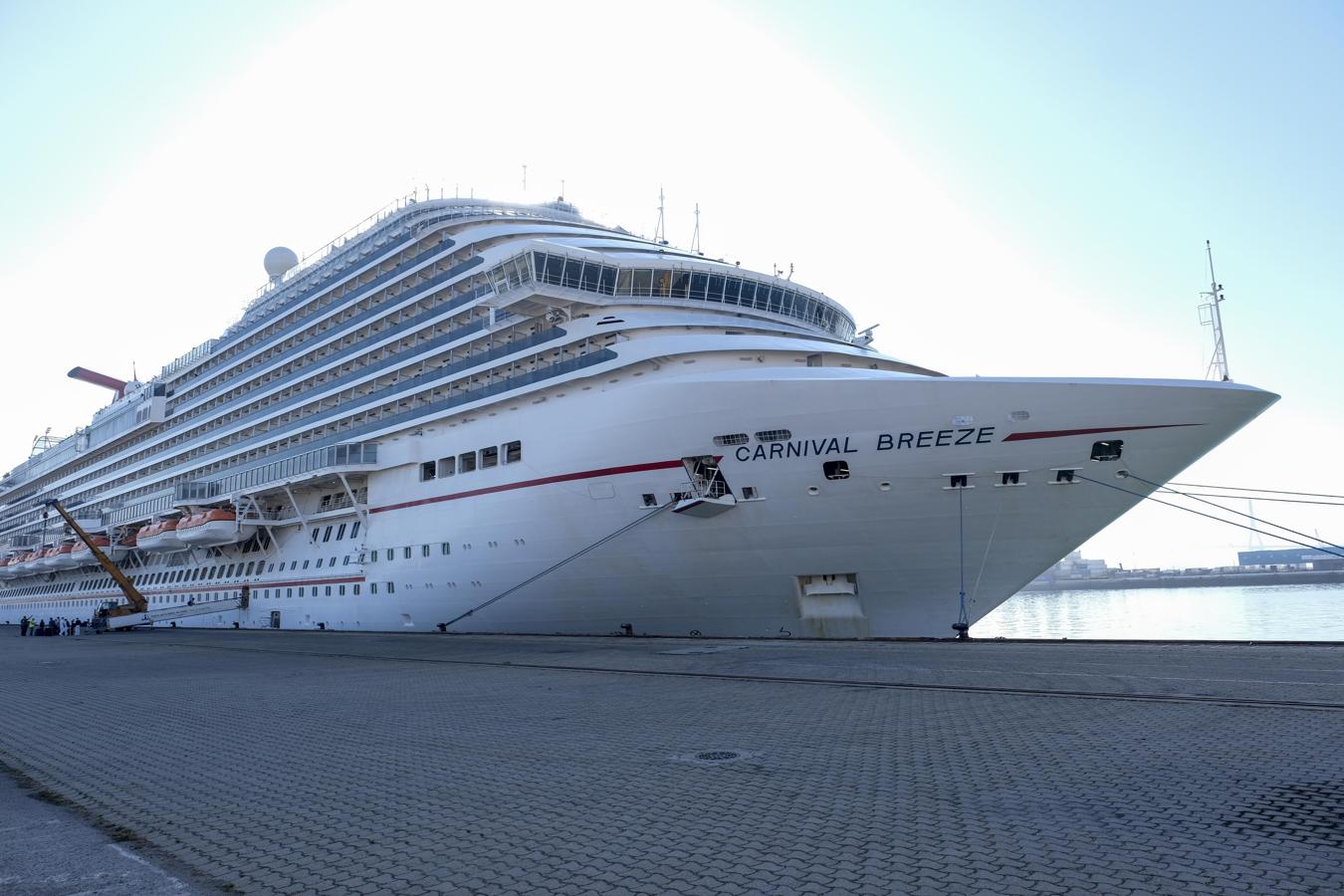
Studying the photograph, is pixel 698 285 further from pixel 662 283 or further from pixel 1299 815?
pixel 1299 815

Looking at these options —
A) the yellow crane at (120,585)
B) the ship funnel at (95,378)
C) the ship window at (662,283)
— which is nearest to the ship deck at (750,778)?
the ship window at (662,283)

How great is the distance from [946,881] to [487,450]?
2284cm

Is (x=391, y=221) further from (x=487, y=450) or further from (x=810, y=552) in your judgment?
(x=810, y=552)

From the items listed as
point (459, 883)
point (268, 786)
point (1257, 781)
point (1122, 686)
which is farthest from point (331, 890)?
point (1122, 686)

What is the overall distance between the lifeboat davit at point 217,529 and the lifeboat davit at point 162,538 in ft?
9.97

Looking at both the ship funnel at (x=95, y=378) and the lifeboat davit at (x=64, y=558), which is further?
the ship funnel at (x=95, y=378)

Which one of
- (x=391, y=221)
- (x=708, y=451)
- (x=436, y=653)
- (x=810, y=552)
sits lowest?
(x=436, y=653)

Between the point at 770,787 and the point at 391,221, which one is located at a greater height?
the point at 391,221

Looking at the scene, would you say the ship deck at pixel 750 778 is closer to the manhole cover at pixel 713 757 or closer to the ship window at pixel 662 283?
the manhole cover at pixel 713 757

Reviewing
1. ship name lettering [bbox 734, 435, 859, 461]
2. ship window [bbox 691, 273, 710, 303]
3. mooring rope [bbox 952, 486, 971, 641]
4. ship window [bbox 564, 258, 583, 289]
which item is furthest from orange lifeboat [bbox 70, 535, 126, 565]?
mooring rope [bbox 952, 486, 971, 641]

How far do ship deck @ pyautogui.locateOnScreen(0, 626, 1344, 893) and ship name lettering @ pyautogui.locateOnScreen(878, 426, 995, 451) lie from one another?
5606mm

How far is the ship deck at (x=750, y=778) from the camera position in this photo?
4.23m

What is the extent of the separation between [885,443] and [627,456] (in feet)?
20.8

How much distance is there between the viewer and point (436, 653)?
732 inches
